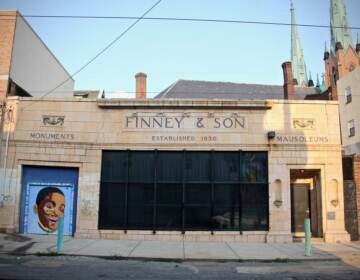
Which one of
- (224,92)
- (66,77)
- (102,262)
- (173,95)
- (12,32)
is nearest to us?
(102,262)

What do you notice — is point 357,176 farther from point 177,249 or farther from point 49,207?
Answer: point 49,207

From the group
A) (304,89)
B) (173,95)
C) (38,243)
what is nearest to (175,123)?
(38,243)

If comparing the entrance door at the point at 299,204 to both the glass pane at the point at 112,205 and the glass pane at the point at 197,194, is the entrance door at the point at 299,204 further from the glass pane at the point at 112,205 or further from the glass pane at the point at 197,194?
the glass pane at the point at 112,205

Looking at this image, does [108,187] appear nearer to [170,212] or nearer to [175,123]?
[170,212]

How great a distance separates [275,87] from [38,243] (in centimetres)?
2747

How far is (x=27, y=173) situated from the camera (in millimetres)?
16172

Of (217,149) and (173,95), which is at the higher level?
(173,95)

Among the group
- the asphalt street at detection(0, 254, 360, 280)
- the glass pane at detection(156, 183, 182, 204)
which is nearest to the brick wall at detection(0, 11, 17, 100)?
the glass pane at detection(156, 183, 182, 204)

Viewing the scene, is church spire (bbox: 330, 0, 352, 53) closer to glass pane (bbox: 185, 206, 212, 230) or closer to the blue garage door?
glass pane (bbox: 185, 206, 212, 230)

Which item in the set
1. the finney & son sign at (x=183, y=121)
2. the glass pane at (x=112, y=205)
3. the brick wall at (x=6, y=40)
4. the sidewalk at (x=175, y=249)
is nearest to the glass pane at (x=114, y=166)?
the glass pane at (x=112, y=205)

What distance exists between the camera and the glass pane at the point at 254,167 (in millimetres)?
15969

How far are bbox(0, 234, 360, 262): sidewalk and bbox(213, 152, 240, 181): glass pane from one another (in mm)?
2746

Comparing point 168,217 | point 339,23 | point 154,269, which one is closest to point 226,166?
point 168,217

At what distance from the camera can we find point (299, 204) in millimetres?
16797
